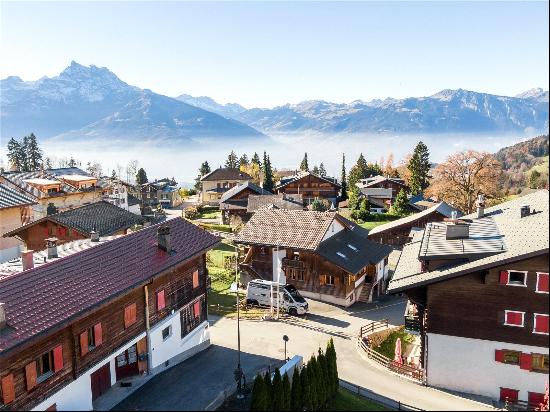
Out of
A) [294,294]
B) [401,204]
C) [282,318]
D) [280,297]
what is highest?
[294,294]

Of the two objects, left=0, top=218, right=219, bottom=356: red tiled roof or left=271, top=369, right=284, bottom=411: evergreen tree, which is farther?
left=0, top=218, right=219, bottom=356: red tiled roof

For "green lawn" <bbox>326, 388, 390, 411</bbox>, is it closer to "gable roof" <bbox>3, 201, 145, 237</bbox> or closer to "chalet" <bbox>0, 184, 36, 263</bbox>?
"gable roof" <bbox>3, 201, 145, 237</bbox>

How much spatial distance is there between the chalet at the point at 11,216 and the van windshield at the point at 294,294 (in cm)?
2771

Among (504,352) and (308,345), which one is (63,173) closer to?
(308,345)

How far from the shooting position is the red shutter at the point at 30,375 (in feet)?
54.7

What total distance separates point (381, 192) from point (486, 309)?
77.2 metres

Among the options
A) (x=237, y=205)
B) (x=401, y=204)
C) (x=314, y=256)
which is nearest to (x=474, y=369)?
(x=314, y=256)

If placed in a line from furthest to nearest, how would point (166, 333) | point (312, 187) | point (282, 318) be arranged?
point (312, 187) < point (282, 318) < point (166, 333)

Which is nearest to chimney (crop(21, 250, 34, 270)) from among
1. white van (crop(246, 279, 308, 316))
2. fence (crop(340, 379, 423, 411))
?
fence (crop(340, 379, 423, 411))

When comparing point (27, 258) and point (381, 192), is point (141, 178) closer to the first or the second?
point (381, 192)

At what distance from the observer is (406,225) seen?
61.7 metres

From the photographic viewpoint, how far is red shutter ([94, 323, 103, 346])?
66.5ft

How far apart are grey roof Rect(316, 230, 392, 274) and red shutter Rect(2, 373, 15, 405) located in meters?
26.0

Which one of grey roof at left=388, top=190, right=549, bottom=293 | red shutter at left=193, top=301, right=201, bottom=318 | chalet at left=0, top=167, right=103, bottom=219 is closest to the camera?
grey roof at left=388, top=190, right=549, bottom=293
